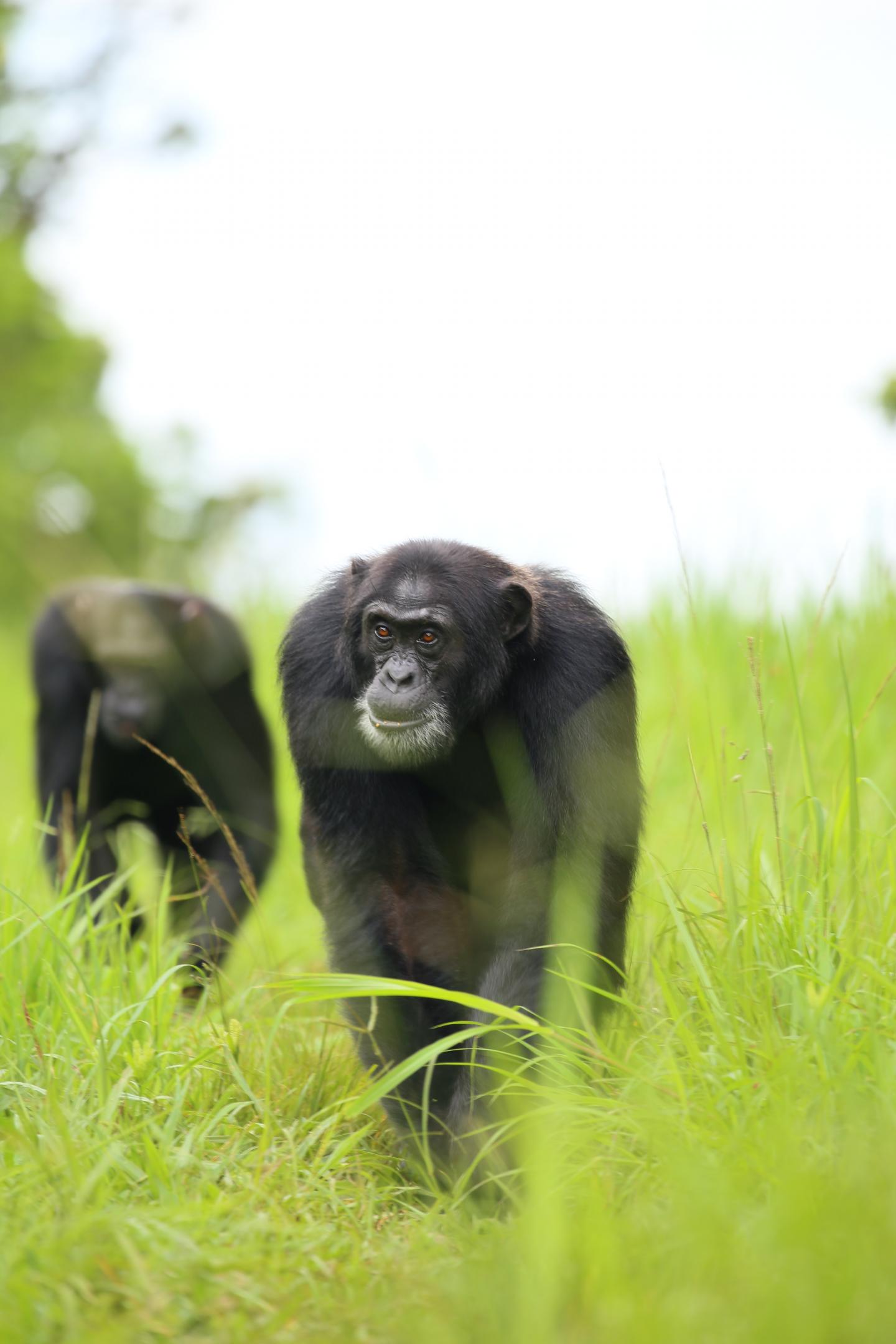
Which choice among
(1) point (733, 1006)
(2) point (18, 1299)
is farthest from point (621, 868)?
(2) point (18, 1299)

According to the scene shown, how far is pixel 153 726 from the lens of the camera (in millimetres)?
6160

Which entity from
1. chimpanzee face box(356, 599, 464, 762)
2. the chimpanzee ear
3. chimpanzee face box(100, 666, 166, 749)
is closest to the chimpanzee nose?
chimpanzee face box(356, 599, 464, 762)

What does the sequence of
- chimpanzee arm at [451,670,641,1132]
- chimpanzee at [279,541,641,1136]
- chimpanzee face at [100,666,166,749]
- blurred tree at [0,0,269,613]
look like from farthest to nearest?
1. blurred tree at [0,0,269,613]
2. chimpanzee face at [100,666,166,749]
3. chimpanzee at [279,541,641,1136]
4. chimpanzee arm at [451,670,641,1132]

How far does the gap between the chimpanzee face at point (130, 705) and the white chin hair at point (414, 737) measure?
221 cm

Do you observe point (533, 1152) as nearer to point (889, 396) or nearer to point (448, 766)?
point (448, 766)

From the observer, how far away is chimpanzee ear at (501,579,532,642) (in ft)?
14.0

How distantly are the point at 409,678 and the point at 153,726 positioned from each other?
7.91ft

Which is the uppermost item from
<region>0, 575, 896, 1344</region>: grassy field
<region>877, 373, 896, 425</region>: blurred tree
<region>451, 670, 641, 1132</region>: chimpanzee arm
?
<region>877, 373, 896, 425</region>: blurred tree

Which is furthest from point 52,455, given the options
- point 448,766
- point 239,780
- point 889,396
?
point 448,766

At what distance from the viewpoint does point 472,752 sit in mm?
4387

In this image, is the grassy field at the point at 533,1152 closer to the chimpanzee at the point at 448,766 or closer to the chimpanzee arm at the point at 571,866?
the chimpanzee arm at the point at 571,866

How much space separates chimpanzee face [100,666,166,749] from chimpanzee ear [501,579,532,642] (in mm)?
2519

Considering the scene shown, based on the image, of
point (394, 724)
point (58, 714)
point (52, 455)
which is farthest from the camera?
point (52, 455)

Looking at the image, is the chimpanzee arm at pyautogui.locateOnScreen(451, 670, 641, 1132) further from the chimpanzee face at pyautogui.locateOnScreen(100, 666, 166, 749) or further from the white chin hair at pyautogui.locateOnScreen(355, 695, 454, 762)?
the chimpanzee face at pyautogui.locateOnScreen(100, 666, 166, 749)
